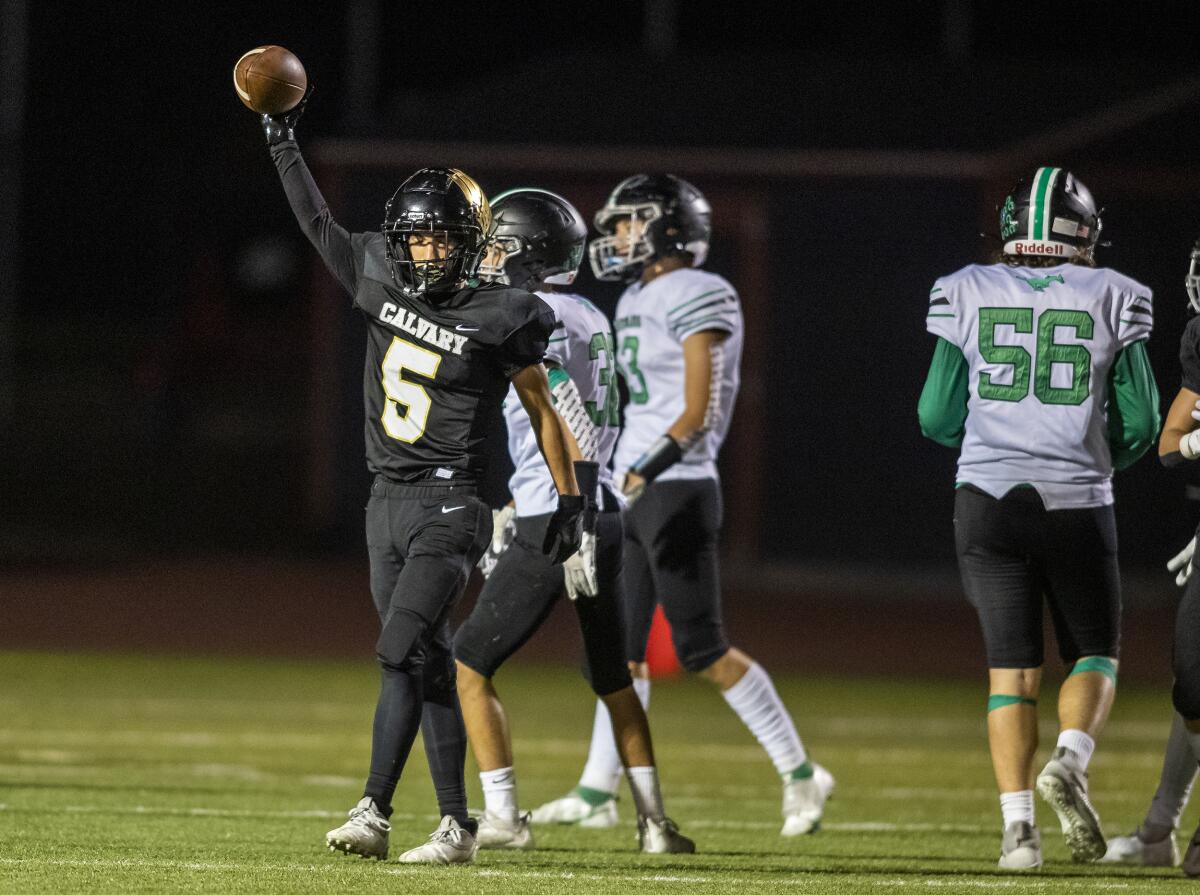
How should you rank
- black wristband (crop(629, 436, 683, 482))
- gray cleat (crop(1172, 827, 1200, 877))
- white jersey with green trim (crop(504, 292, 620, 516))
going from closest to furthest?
gray cleat (crop(1172, 827, 1200, 877))
white jersey with green trim (crop(504, 292, 620, 516))
black wristband (crop(629, 436, 683, 482))

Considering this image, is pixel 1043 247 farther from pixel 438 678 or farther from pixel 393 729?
pixel 393 729

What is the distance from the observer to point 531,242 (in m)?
6.54

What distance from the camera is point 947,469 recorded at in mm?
18297

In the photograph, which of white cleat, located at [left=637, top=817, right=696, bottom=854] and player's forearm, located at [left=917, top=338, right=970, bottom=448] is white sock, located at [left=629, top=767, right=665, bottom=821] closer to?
white cleat, located at [left=637, top=817, right=696, bottom=854]

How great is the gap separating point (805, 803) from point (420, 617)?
1.99m

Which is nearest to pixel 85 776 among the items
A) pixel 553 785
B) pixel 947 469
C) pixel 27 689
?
pixel 553 785

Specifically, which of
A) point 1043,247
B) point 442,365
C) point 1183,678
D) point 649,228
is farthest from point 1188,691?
point 649,228

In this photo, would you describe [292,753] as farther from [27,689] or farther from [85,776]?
[27,689]

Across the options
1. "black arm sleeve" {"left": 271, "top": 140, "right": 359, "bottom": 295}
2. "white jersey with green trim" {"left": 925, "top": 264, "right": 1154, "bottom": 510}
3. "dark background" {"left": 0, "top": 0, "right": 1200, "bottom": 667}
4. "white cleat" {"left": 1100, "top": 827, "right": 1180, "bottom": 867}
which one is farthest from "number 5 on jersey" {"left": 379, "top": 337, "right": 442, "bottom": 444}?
"dark background" {"left": 0, "top": 0, "right": 1200, "bottom": 667}

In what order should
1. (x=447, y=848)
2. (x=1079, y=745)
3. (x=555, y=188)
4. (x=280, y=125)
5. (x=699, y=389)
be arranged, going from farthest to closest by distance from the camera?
(x=555, y=188) → (x=699, y=389) → (x=280, y=125) → (x=1079, y=745) → (x=447, y=848)

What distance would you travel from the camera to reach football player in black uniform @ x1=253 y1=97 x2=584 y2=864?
564 centimetres

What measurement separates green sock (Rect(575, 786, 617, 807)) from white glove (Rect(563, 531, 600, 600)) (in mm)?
1261

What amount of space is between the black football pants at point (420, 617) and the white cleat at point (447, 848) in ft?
0.15

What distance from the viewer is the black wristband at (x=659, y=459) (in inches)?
268
